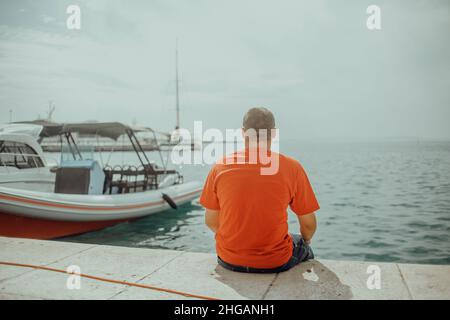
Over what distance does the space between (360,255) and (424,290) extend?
6677 millimetres

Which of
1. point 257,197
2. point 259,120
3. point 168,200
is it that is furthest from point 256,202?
point 168,200

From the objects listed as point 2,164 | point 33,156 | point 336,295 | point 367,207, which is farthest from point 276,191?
point 367,207

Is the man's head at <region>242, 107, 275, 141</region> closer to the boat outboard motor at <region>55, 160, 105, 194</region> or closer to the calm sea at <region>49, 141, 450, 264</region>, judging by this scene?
the calm sea at <region>49, 141, 450, 264</region>

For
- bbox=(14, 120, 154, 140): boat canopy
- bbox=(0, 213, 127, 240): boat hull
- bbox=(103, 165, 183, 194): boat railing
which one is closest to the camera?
bbox=(0, 213, 127, 240): boat hull

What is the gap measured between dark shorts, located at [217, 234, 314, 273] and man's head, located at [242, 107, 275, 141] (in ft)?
3.60

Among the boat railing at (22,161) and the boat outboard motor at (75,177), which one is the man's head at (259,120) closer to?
the boat outboard motor at (75,177)

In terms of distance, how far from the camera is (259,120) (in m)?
2.86

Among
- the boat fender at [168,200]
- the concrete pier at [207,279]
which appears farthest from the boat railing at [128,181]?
the concrete pier at [207,279]

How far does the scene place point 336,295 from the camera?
277cm

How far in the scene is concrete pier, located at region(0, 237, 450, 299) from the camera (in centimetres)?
281

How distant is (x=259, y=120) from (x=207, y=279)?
53.7 inches

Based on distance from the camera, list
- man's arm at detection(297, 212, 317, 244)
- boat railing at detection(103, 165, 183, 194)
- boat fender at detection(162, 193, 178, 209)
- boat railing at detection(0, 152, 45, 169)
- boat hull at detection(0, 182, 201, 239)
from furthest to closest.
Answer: boat fender at detection(162, 193, 178, 209) → boat railing at detection(103, 165, 183, 194) → boat railing at detection(0, 152, 45, 169) → boat hull at detection(0, 182, 201, 239) → man's arm at detection(297, 212, 317, 244)

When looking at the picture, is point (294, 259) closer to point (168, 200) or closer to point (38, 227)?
point (38, 227)

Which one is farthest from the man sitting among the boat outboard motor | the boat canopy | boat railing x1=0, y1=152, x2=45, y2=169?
the boat canopy
